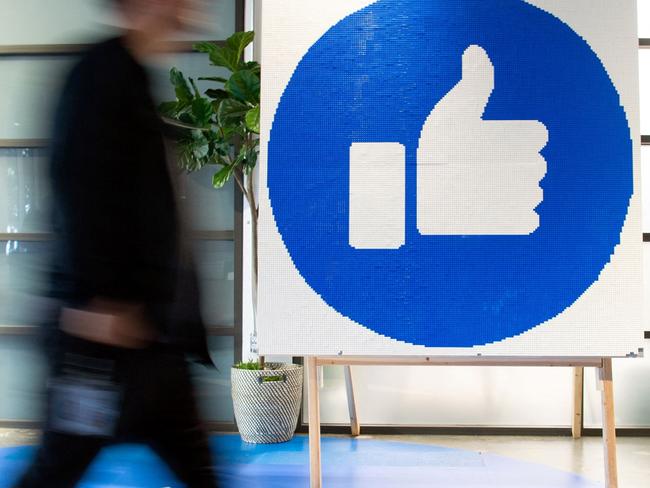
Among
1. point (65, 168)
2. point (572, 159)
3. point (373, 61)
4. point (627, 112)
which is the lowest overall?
point (65, 168)

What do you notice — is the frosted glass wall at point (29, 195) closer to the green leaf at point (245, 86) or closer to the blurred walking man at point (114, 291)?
the green leaf at point (245, 86)

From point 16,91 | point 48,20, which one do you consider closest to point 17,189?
point 16,91

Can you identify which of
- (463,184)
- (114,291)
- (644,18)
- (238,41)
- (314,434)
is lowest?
(314,434)

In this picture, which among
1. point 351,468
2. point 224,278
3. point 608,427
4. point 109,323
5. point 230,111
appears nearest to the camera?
point 109,323

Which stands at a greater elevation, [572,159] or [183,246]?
[572,159]

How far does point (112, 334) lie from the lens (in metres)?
1.07

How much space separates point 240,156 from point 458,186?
1.22m

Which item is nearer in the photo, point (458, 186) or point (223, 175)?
point (458, 186)

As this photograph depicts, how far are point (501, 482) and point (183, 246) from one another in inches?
70.3

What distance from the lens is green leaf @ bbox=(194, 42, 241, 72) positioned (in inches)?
121

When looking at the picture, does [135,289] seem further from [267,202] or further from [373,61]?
[373,61]

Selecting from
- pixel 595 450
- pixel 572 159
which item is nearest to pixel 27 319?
pixel 572 159

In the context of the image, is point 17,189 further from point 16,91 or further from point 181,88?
point 181,88

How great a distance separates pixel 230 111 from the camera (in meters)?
3.03
